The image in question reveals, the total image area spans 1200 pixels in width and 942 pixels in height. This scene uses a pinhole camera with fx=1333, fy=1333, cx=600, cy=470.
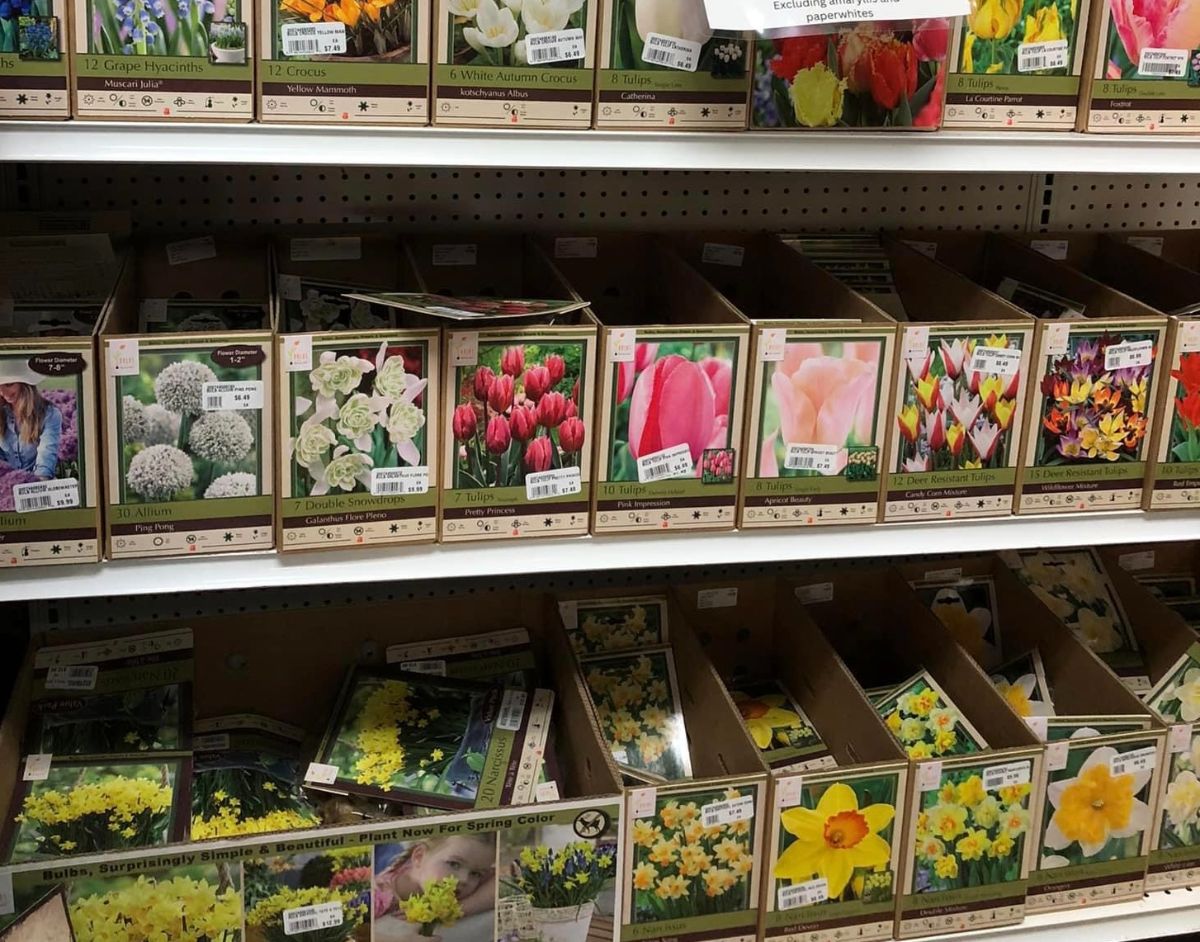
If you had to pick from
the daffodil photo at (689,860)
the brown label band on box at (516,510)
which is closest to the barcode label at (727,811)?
the daffodil photo at (689,860)

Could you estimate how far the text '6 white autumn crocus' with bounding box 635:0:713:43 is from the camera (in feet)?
4.33

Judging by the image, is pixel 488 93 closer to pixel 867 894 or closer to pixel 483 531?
pixel 483 531

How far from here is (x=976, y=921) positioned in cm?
161

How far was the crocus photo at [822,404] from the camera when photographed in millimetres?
1442

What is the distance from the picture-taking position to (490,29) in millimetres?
1295

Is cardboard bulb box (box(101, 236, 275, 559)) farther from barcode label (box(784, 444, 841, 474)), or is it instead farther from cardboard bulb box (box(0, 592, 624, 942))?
barcode label (box(784, 444, 841, 474))

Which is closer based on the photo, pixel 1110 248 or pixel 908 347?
pixel 908 347

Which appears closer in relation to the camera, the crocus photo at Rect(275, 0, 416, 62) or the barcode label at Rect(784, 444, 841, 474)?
the crocus photo at Rect(275, 0, 416, 62)

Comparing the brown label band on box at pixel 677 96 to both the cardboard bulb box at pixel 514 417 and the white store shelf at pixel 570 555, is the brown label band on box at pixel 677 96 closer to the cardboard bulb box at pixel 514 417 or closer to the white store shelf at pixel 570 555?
the cardboard bulb box at pixel 514 417

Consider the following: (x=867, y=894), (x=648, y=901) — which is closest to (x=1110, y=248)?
(x=867, y=894)

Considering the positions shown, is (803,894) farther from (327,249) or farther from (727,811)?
(327,249)

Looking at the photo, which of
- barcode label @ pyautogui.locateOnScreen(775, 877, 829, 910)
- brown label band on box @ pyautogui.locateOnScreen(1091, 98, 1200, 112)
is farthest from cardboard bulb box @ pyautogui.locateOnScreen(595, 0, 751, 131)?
barcode label @ pyautogui.locateOnScreen(775, 877, 829, 910)

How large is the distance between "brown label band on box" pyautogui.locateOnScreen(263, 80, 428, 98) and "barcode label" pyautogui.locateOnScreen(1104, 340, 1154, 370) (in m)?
0.82

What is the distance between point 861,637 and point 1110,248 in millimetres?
674
